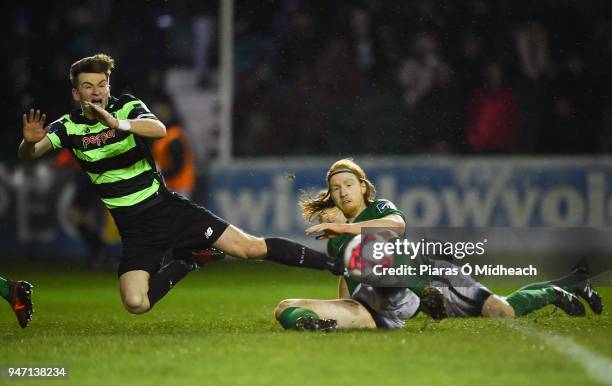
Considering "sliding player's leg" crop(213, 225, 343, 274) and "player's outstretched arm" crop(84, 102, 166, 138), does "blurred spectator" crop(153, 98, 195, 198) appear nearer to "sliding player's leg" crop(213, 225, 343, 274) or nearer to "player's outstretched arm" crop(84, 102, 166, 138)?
"sliding player's leg" crop(213, 225, 343, 274)

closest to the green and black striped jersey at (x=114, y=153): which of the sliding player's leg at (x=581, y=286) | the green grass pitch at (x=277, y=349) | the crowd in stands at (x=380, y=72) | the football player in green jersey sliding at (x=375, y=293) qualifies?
the green grass pitch at (x=277, y=349)

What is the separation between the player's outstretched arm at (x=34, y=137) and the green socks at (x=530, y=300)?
310cm

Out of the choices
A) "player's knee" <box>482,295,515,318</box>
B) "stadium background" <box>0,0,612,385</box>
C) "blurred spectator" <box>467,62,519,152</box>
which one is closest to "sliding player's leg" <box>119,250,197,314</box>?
"player's knee" <box>482,295,515,318</box>

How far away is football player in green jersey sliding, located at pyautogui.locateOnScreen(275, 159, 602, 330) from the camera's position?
22.9ft

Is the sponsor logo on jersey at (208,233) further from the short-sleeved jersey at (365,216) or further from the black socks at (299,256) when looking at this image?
the short-sleeved jersey at (365,216)

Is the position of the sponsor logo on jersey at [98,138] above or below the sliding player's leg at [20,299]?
above

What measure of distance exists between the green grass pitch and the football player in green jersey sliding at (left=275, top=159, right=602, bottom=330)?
4.6 inches

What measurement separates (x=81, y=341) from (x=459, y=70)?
8069mm

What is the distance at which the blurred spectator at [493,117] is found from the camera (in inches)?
533

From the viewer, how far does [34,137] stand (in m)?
7.20

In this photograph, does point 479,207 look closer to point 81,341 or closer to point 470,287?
point 470,287

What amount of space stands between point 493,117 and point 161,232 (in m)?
6.88

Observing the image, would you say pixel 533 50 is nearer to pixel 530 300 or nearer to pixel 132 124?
pixel 530 300

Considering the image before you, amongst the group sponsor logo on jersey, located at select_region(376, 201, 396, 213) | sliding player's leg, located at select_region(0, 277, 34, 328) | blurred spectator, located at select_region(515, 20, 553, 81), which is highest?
blurred spectator, located at select_region(515, 20, 553, 81)
